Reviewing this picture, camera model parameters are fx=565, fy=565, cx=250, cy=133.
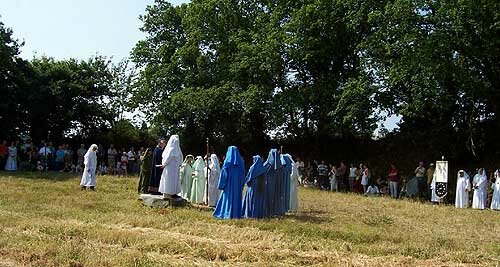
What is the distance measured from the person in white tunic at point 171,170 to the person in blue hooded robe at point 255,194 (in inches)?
92.5

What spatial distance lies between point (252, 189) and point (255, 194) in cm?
14

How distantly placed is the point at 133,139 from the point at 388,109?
52.0 ft

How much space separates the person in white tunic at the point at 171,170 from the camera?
48.3 ft

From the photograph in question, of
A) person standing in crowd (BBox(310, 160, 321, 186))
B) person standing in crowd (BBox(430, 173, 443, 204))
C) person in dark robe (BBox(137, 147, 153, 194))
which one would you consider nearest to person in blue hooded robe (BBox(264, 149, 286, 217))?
person in dark robe (BBox(137, 147, 153, 194))

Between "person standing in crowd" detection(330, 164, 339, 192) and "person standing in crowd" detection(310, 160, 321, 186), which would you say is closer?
"person standing in crowd" detection(330, 164, 339, 192)

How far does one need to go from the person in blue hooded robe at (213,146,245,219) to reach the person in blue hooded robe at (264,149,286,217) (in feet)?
2.20

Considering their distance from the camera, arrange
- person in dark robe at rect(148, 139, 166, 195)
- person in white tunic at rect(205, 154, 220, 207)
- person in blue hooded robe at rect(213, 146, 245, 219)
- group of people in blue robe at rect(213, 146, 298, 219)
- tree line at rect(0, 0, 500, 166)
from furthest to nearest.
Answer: tree line at rect(0, 0, 500, 166) < person in white tunic at rect(205, 154, 220, 207) < person in dark robe at rect(148, 139, 166, 195) < group of people in blue robe at rect(213, 146, 298, 219) < person in blue hooded robe at rect(213, 146, 245, 219)

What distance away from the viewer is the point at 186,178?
55.6ft

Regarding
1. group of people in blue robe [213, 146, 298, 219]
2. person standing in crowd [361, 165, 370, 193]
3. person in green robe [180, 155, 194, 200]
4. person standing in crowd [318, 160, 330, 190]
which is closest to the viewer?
group of people in blue robe [213, 146, 298, 219]

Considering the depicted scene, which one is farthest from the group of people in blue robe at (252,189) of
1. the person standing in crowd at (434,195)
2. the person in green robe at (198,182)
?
the person standing in crowd at (434,195)

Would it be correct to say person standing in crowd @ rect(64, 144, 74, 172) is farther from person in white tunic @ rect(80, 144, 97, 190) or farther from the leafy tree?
person in white tunic @ rect(80, 144, 97, 190)

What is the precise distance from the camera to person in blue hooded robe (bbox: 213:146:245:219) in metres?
13.2

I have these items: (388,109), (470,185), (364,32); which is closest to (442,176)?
(470,185)

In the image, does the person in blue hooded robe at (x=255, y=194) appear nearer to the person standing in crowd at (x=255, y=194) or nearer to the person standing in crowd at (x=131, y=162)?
the person standing in crowd at (x=255, y=194)
